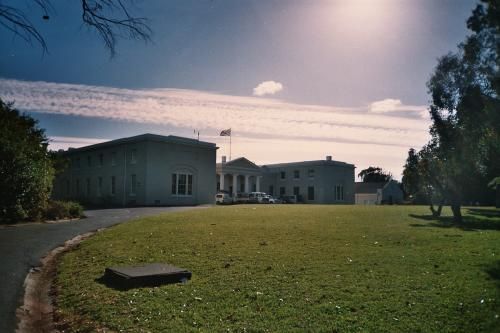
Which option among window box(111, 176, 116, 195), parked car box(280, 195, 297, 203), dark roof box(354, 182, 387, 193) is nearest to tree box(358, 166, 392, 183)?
dark roof box(354, 182, 387, 193)

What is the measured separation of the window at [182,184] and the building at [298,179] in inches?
691

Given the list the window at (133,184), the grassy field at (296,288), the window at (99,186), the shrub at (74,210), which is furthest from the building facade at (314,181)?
the grassy field at (296,288)

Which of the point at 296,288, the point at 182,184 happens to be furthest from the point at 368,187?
the point at 296,288

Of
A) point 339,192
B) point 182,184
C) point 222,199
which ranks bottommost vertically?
point 222,199

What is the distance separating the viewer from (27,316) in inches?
268

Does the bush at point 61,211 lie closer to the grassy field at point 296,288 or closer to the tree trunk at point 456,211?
the grassy field at point 296,288

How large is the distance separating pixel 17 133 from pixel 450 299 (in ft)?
65.6

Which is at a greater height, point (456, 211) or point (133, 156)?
point (133, 156)

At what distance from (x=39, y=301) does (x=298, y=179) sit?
64.9m

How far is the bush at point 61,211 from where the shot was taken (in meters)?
20.9

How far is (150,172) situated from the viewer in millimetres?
40312

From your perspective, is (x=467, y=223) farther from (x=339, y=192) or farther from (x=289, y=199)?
(x=339, y=192)

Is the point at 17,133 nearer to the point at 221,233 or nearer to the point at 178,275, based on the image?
the point at 221,233

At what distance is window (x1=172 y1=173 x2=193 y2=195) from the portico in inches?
680
